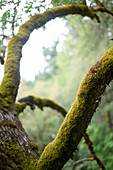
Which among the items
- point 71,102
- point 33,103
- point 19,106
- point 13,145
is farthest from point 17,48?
point 71,102

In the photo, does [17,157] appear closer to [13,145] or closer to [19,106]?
[13,145]

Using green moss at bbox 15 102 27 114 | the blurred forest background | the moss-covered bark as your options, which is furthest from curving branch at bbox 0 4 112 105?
the blurred forest background

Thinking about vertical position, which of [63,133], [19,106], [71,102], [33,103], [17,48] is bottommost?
[63,133]

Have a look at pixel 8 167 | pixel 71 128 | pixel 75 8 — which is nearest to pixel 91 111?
pixel 71 128

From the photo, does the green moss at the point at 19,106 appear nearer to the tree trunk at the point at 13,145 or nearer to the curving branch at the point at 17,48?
the curving branch at the point at 17,48

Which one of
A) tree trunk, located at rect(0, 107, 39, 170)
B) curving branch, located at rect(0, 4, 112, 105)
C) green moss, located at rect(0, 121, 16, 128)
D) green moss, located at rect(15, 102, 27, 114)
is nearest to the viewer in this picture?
tree trunk, located at rect(0, 107, 39, 170)

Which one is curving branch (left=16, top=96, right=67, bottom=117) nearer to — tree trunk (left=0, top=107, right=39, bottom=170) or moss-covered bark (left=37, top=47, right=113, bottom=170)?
tree trunk (left=0, top=107, right=39, bottom=170)

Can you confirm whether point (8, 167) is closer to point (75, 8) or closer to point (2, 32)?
point (2, 32)

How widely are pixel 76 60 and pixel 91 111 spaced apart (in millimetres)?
11421

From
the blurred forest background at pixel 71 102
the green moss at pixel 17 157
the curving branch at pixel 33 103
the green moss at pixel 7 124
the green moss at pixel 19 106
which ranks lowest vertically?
the green moss at pixel 17 157

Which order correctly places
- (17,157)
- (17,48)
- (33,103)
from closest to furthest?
(17,157) → (17,48) → (33,103)

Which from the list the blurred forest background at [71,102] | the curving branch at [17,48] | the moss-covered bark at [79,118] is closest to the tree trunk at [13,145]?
the moss-covered bark at [79,118]

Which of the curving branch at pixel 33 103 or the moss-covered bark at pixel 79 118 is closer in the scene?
the moss-covered bark at pixel 79 118

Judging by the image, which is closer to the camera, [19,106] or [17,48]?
[17,48]
